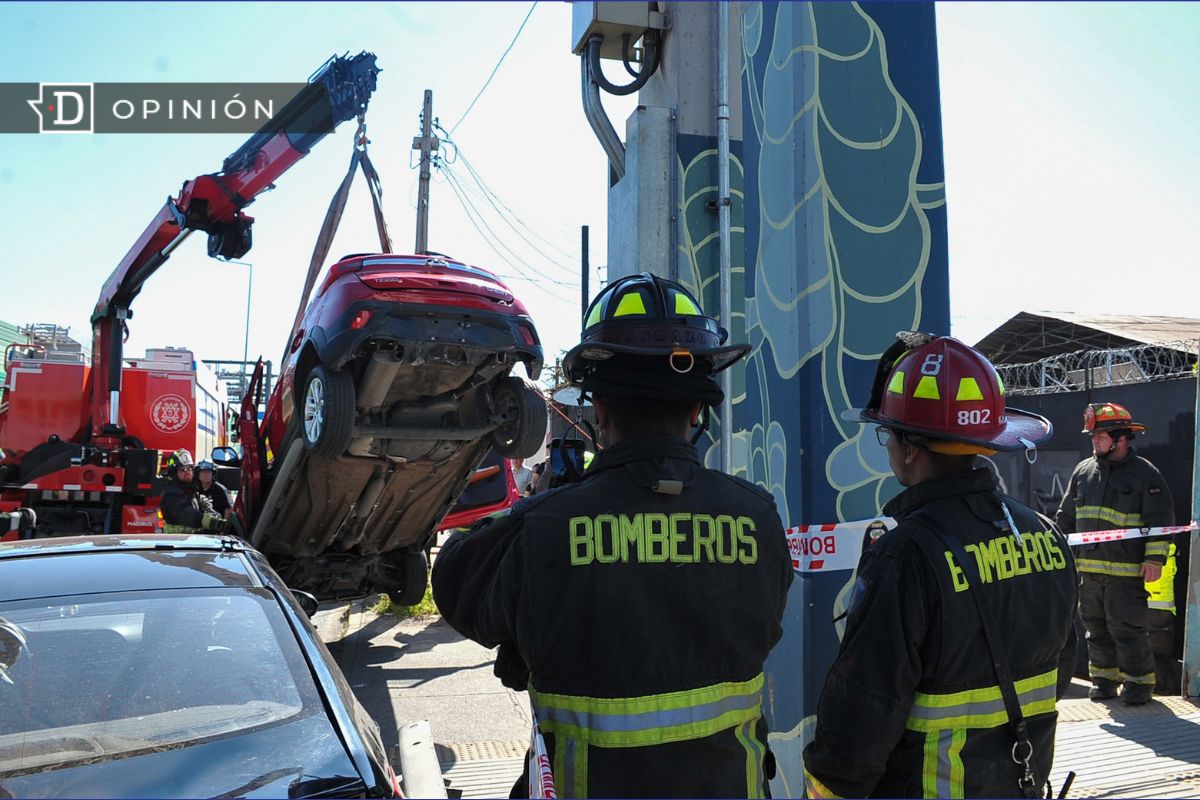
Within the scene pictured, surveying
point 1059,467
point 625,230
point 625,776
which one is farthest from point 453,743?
point 1059,467

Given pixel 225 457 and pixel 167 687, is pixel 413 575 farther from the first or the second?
pixel 167 687

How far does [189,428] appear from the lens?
11602 millimetres

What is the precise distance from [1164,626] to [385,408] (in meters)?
5.68

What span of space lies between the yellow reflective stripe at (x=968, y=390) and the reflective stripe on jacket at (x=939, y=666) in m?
0.26

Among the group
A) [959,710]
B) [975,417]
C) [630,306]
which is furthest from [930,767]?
[630,306]

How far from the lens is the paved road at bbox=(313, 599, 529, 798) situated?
5117 millimetres

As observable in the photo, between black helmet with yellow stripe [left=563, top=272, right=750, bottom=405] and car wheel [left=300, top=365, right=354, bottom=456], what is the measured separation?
10.3 ft

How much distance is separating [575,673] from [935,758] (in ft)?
2.91

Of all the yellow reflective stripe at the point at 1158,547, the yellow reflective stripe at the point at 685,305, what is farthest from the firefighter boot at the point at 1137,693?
the yellow reflective stripe at the point at 685,305

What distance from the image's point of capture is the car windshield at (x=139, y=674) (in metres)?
2.49

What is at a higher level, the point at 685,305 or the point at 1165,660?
the point at 685,305

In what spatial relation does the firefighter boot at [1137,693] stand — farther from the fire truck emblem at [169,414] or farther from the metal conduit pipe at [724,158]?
the fire truck emblem at [169,414]

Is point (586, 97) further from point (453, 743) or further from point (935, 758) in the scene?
point (935, 758)

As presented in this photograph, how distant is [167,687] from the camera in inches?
107
